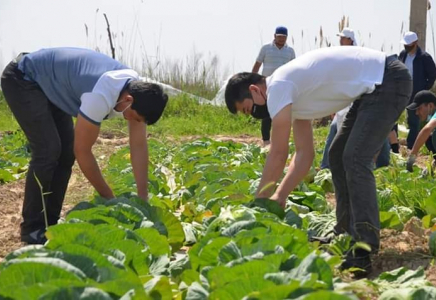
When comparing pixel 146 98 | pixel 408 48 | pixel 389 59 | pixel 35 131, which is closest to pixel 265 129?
pixel 408 48

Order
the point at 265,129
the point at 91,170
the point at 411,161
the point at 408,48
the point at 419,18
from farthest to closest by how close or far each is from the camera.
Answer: the point at 419,18
the point at 265,129
the point at 408,48
the point at 411,161
the point at 91,170

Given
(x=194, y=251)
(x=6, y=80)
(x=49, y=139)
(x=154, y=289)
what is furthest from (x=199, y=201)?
(x=154, y=289)

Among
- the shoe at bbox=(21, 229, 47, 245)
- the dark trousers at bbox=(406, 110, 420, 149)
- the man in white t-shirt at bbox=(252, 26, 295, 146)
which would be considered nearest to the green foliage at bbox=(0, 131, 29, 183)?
the man in white t-shirt at bbox=(252, 26, 295, 146)

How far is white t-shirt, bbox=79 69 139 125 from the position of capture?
13.9 feet

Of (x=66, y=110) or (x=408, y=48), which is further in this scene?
(x=408, y=48)

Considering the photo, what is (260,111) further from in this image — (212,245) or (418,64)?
(418,64)

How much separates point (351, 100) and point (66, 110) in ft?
5.73

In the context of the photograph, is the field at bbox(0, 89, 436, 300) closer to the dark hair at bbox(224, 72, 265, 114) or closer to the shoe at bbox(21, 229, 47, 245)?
the shoe at bbox(21, 229, 47, 245)

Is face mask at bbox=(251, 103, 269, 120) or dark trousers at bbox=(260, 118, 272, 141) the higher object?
face mask at bbox=(251, 103, 269, 120)

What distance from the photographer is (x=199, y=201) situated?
216 inches

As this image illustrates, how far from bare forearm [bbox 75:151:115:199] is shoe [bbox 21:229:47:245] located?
1.67 feet

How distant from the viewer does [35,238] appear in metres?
4.79

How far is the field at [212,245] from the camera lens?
8.02ft

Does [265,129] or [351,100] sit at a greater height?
[351,100]
